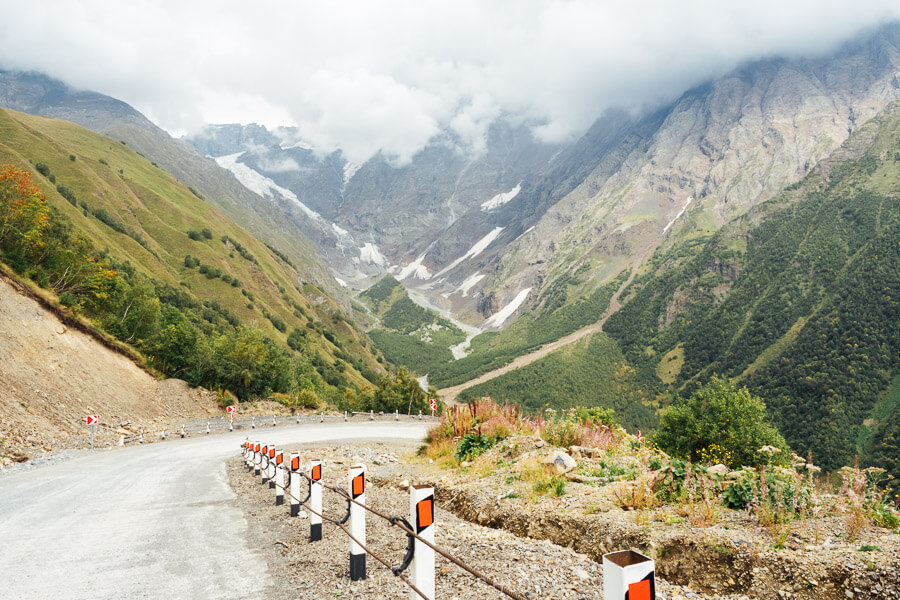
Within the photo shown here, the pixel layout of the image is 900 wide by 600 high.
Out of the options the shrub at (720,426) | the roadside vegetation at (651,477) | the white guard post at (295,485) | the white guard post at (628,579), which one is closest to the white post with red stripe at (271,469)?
the white guard post at (295,485)

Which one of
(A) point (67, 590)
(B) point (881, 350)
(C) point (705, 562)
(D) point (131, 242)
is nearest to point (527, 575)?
(C) point (705, 562)

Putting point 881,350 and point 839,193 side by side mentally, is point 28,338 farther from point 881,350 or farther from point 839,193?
point 839,193

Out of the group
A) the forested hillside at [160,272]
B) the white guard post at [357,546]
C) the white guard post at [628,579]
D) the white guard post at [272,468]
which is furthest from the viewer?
the forested hillside at [160,272]

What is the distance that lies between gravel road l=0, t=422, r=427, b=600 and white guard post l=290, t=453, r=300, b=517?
0.92 m

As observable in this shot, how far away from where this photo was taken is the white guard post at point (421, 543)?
162 inches

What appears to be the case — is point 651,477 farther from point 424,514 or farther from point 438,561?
point 424,514

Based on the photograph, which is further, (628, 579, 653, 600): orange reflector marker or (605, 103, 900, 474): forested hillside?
(605, 103, 900, 474): forested hillside

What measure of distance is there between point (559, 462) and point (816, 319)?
157 metres

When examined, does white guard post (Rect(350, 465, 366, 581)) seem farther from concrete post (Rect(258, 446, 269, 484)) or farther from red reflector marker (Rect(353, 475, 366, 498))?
concrete post (Rect(258, 446, 269, 484))

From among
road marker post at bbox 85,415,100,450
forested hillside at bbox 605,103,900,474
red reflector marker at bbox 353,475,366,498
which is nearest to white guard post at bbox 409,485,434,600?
red reflector marker at bbox 353,475,366,498

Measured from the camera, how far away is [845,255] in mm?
148625

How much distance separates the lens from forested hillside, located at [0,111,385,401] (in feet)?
117

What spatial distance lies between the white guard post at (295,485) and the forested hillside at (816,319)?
329 ft

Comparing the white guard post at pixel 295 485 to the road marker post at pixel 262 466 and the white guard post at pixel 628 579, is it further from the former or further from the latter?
the white guard post at pixel 628 579
